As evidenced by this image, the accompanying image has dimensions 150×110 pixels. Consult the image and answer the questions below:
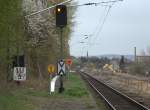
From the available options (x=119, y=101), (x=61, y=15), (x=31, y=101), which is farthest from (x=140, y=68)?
(x=31, y=101)

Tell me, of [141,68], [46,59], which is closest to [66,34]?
[46,59]

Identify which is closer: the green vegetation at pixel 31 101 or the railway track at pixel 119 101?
the green vegetation at pixel 31 101

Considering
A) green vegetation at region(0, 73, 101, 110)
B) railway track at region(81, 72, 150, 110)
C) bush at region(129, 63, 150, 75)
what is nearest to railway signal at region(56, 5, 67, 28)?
green vegetation at region(0, 73, 101, 110)

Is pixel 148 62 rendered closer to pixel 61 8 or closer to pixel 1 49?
pixel 61 8

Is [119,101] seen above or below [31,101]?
below

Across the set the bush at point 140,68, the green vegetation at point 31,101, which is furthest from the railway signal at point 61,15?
the bush at point 140,68

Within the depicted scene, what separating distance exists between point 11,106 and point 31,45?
2267 cm

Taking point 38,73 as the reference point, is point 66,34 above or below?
above

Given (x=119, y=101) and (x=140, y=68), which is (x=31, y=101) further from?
(x=140, y=68)

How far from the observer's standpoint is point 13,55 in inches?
1233

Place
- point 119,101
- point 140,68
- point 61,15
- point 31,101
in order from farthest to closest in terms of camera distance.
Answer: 1. point 140,68
2. point 119,101
3. point 61,15
4. point 31,101

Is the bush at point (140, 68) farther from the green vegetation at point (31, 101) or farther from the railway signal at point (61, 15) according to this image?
the railway signal at point (61, 15)

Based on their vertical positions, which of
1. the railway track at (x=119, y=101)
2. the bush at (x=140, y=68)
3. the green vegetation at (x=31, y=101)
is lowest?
the railway track at (x=119, y=101)

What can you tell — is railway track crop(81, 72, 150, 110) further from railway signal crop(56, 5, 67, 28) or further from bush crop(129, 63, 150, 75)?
bush crop(129, 63, 150, 75)
